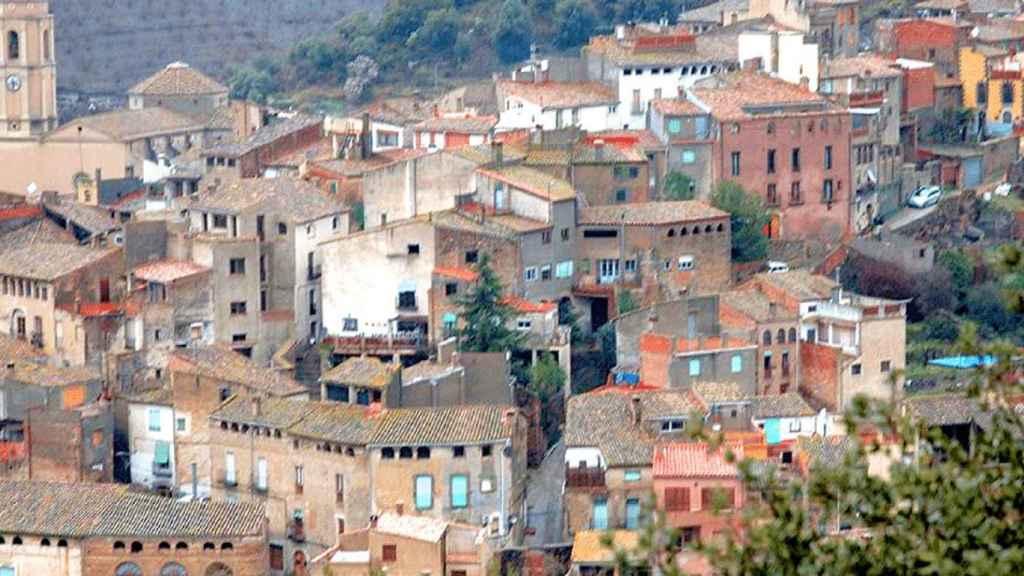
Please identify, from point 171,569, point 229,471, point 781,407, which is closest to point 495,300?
point 781,407

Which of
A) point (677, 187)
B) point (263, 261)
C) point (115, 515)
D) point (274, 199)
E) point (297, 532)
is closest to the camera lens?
point (115, 515)

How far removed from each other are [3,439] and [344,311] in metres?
5.02

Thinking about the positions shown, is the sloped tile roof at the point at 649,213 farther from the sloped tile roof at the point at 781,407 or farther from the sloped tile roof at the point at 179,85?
the sloped tile roof at the point at 179,85

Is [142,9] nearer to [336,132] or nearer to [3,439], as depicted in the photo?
[336,132]

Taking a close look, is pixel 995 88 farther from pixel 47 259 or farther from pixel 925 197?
pixel 47 259

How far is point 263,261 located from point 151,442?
3866mm

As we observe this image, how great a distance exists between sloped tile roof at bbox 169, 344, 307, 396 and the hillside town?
59 mm

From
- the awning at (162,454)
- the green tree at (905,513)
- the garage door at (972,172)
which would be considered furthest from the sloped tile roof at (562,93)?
the green tree at (905,513)

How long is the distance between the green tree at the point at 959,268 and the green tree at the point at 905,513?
30.2m

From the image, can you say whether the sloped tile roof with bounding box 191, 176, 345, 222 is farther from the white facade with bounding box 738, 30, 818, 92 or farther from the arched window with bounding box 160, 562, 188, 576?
the white facade with bounding box 738, 30, 818, 92

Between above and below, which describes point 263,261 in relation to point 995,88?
below

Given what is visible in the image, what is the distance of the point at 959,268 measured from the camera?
46844 millimetres

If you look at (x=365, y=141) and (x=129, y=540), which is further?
(x=365, y=141)

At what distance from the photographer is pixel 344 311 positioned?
43250mm
